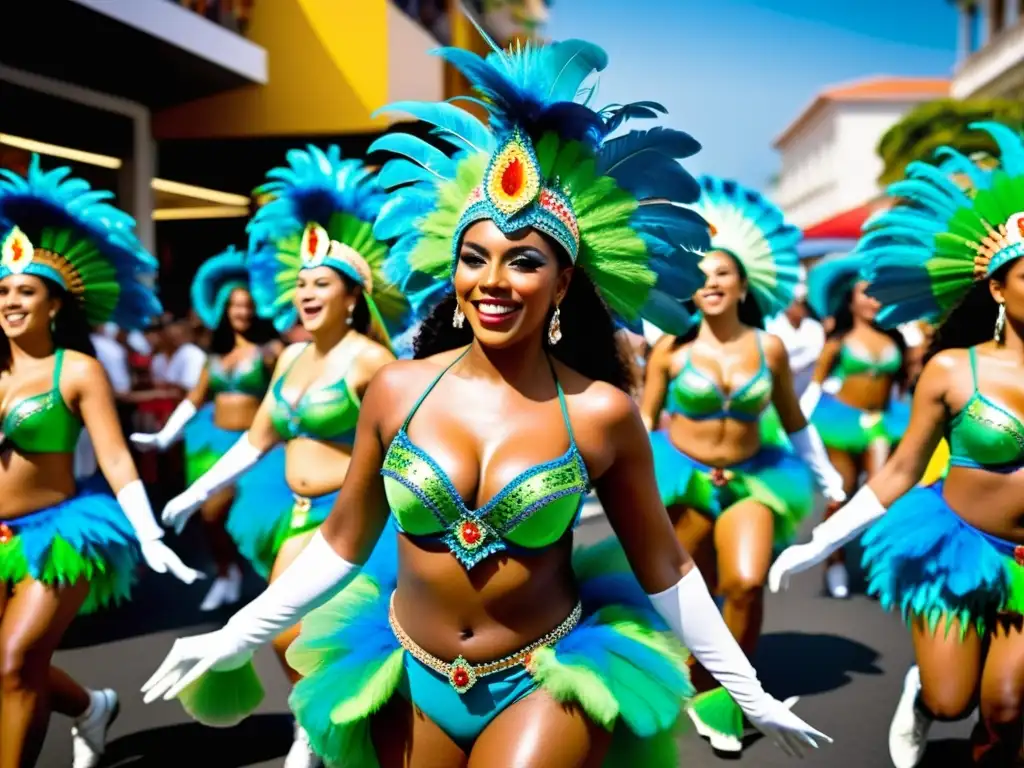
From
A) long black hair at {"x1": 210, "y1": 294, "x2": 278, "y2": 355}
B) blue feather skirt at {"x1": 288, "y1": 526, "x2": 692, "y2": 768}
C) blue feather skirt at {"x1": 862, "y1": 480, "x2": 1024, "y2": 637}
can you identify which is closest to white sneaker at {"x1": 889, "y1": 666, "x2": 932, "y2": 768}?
blue feather skirt at {"x1": 862, "y1": 480, "x2": 1024, "y2": 637}

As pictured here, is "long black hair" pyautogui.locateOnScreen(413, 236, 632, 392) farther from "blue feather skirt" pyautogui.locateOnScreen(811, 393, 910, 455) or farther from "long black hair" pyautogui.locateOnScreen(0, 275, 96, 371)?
"blue feather skirt" pyautogui.locateOnScreen(811, 393, 910, 455)

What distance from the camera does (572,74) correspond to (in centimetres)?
296

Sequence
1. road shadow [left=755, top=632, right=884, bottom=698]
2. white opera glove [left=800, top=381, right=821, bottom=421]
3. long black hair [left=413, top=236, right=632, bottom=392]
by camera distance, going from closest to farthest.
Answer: long black hair [left=413, top=236, right=632, bottom=392]
road shadow [left=755, top=632, right=884, bottom=698]
white opera glove [left=800, top=381, right=821, bottom=421]

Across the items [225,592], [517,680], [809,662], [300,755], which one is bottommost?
[225,592]

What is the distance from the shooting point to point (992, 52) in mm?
42781

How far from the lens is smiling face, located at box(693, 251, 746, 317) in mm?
6043

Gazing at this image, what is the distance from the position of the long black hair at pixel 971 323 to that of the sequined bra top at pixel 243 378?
5.39 m

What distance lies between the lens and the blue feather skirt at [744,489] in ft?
19.1

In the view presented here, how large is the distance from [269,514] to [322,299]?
3.43 feet

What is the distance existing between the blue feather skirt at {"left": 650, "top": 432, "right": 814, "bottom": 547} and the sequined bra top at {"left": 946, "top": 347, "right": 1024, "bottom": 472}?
1.57 metres

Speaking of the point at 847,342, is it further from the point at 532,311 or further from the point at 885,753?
the point at 532,311

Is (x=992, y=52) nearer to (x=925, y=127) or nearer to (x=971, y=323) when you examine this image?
(x=925, y=127)

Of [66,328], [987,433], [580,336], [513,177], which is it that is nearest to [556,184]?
[513,177]

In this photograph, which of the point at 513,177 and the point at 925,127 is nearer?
the point at 513,177
